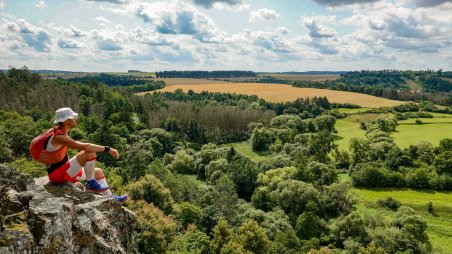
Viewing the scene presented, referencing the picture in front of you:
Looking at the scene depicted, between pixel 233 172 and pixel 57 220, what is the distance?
239 ft

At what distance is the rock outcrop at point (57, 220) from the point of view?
10023 mm

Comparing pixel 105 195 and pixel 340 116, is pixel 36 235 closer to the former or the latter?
pixel 105 195

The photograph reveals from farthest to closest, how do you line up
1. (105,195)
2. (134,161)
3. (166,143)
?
(166,143)
(134,161)
(105,195)

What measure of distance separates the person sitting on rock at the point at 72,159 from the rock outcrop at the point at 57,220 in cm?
45

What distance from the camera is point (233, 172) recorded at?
82.8 meters

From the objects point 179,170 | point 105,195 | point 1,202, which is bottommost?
point 179,170

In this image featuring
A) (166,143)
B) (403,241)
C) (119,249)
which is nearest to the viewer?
(119,249)

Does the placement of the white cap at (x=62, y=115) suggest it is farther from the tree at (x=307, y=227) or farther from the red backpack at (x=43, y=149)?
the tree at (x=307, y=227)

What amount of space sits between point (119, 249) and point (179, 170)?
8431 centimetres

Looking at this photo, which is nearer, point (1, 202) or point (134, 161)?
point (1, 202)

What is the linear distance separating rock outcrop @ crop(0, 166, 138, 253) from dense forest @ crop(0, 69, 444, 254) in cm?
2496

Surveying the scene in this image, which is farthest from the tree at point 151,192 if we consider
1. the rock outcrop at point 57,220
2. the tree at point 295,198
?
the rock outcrop at point 57,220

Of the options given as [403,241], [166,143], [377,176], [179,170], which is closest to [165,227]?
[403,241]

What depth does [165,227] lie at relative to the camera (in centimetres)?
4112
